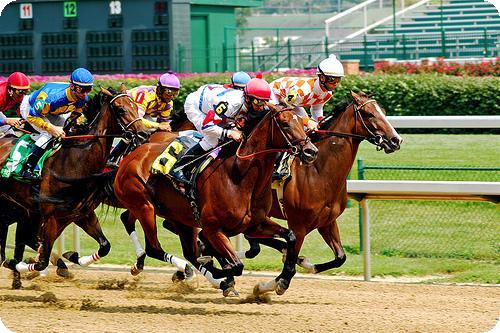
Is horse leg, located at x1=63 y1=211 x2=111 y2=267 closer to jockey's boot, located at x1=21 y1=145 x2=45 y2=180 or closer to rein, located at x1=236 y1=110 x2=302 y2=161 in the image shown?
jockey's boot, located at x1=21 y1=145 x2=45 y2=180

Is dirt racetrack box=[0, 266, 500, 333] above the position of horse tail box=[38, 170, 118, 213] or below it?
below

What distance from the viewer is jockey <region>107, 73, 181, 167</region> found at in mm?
9297

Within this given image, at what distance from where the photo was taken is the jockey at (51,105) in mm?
8633

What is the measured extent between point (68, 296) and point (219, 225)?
1726 millimetres

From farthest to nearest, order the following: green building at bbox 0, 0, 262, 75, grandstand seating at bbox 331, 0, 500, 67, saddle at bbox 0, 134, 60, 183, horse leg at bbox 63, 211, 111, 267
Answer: grandstand seating at bbox 331, 0, 500, 67
green building at bbox 0, 0, 262, 75
horse leg at bbox 63, 211, 111, 267
saddle at bbox 0, 134, 60, 183

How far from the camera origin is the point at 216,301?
8.31 meters

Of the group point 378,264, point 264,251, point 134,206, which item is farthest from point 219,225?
point 264,251

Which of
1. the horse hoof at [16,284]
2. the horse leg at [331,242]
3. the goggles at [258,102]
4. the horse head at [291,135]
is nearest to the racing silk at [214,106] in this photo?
the goggles at [258,102]

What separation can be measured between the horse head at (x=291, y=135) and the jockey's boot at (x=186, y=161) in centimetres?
81

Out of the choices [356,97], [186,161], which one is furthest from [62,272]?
[356,97]

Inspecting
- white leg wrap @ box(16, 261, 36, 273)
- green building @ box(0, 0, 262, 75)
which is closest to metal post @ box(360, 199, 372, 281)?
white leg wrap @ box(16, 261, 36, 273)

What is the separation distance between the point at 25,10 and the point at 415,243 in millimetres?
12196

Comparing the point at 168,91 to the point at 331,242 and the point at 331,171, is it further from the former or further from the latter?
the point at 331,242

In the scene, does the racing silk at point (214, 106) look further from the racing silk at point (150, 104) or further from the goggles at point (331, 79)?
the racing silk at point (150, 104)
